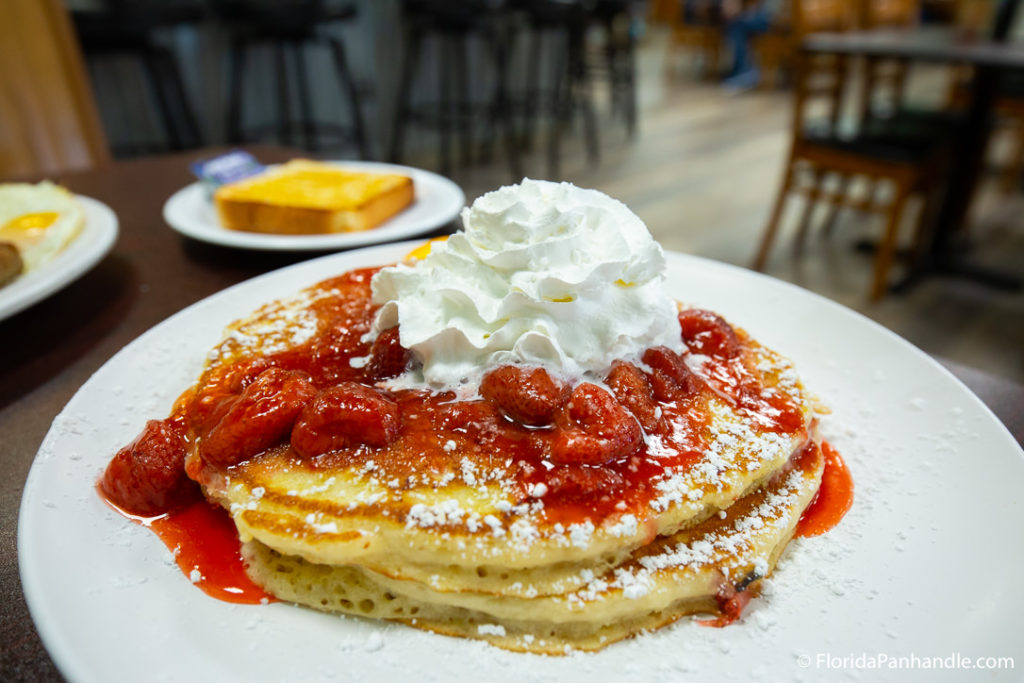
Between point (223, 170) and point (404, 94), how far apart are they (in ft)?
11.7

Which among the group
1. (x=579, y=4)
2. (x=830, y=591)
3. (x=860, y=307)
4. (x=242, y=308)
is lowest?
(x=860, y=307)

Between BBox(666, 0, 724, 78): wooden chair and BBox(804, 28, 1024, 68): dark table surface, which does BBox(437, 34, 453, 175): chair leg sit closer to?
BBox(804, 28, 1024, 68): dark table surface

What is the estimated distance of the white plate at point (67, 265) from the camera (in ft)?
4.00

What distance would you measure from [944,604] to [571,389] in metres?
0.51

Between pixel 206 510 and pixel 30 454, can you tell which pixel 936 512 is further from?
pixel 30 454

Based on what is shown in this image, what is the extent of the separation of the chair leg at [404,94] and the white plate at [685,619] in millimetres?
4576

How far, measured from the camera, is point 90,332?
133 centimetres

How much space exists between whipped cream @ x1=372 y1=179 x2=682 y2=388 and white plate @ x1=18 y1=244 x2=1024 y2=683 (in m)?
0.38

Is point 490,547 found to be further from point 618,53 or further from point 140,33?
point 618,53

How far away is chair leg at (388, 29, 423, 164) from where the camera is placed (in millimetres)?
5043

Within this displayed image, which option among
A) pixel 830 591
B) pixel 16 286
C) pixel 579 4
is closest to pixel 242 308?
pixel 16 286

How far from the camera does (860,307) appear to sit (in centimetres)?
366

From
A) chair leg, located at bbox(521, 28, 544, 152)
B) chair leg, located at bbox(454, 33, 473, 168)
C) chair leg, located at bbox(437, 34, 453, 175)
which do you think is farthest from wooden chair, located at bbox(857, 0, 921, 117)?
chair leg, located at bbox(437, 34, 453, 175)

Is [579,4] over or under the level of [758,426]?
over
